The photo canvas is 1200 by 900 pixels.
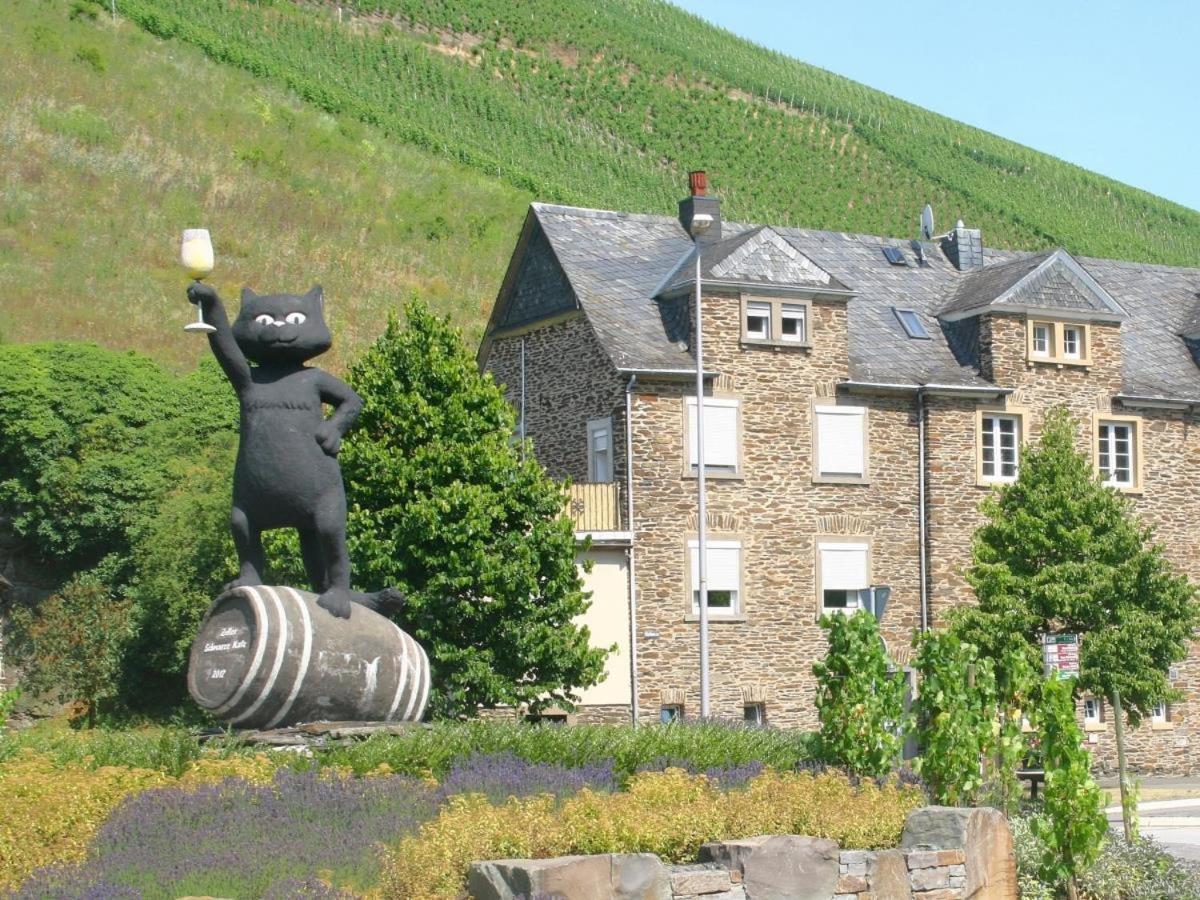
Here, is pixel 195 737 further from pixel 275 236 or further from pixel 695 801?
pixel 275 236

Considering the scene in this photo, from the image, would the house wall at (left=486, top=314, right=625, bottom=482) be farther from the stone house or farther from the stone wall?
the stone wall

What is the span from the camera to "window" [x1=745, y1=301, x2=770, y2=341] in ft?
111

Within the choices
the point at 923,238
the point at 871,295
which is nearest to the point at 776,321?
the point at 871,295

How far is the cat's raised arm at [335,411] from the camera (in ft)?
50.7

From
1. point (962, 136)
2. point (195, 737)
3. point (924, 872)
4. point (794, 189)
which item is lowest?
point (924, 872)

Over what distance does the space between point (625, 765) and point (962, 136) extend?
109835mm

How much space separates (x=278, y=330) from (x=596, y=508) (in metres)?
17.1

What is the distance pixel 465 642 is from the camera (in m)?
25.9

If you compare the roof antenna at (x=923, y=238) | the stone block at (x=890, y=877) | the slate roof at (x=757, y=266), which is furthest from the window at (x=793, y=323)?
the stone block at (x=890, y=877)

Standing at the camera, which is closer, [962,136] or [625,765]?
[625,765]

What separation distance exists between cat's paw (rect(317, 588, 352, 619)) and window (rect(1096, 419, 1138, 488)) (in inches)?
980

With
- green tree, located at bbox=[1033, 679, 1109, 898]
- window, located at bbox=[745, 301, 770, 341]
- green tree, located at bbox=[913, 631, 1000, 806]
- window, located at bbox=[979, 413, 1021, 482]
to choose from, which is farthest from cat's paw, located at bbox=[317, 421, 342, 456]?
window, located at bbox=[979, 413, 1021, 482]

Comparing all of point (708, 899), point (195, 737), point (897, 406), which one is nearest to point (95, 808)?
point (195, 737)

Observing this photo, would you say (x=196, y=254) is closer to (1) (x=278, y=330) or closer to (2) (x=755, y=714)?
(1) (x=278, y=330)
